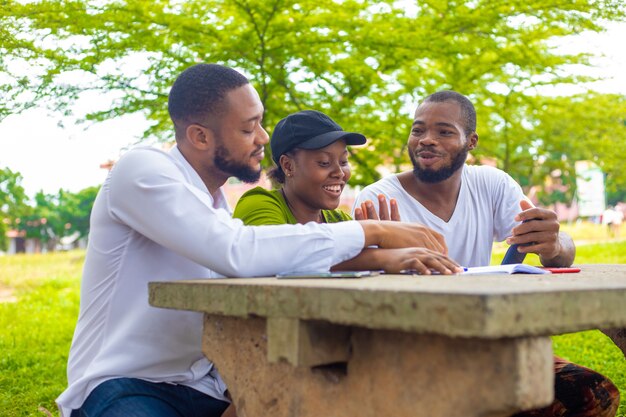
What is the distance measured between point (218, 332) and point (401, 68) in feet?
18.2

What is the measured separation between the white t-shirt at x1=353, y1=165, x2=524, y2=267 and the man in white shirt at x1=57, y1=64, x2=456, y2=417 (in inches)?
45.5

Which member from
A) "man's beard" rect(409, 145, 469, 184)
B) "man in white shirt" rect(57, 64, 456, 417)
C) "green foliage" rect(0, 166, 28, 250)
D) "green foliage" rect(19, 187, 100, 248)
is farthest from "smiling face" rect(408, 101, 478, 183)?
"green foliage" rect(19, 187, 100, 248)

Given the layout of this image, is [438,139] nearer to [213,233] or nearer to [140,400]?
[213,233]

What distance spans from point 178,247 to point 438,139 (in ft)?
6.58

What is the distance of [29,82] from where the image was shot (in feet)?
19.9

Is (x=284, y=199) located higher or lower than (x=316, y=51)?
lower

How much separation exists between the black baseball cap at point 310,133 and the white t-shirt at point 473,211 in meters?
0.43

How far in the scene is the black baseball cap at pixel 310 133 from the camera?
3.16 metres

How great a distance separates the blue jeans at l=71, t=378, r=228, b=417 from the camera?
2156mm

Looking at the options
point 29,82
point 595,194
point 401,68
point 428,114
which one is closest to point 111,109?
point 29,82

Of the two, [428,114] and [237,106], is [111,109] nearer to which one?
[428,114]

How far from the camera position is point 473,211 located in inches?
144

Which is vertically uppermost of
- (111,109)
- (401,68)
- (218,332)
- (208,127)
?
(401,68)

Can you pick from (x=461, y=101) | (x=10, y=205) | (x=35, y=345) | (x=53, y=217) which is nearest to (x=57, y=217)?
(x=53, y=217)
